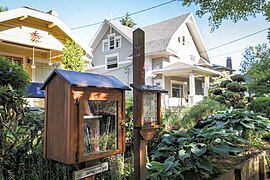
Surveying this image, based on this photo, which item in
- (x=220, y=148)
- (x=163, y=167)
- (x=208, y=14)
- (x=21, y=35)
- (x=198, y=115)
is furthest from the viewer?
(x=21, y=35)

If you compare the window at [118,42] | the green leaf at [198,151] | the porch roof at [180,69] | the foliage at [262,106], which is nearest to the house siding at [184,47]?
the porch roof at [180,69]

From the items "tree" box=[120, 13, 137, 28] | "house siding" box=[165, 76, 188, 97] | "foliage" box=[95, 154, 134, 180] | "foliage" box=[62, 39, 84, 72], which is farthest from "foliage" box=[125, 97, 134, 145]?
"tree" box=[120, 13, 137, 28]

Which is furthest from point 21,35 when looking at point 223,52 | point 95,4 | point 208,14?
point 223,52

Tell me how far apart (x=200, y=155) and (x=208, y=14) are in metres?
3.19

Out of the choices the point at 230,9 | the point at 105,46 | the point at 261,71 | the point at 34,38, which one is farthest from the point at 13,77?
the point at 105,46

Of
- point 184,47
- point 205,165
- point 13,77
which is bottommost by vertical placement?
point 205,165

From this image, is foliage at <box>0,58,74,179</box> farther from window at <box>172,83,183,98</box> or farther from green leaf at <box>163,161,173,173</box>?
window at <box>172,83,183,98</box>

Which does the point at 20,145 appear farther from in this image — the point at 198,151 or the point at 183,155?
the point at 198,151

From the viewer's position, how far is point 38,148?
2453mm

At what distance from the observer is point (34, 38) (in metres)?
7.80

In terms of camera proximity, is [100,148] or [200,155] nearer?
[100,148]

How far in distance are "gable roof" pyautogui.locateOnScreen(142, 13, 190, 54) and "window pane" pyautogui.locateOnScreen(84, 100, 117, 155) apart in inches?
496

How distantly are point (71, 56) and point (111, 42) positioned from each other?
8.90 meters

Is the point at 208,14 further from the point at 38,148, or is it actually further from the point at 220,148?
the point at 38,148
